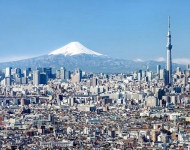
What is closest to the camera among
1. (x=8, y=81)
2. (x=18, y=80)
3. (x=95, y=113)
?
(x=95, y=113)

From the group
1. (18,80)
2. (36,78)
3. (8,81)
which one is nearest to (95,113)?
(36,78)

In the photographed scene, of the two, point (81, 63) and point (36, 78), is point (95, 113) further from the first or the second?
point (81, 63)

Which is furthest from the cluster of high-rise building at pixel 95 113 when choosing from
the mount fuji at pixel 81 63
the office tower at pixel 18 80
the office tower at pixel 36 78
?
the mount fuji at pixel 81 63

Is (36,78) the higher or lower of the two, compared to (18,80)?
higher

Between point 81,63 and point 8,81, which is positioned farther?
point 81,63

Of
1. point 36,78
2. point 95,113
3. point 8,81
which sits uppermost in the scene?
point 36,78

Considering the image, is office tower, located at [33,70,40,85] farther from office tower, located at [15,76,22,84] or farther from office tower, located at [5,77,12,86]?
office tower, located at [5,77,12,86]

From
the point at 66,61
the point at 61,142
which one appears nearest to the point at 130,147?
the point at 61,142

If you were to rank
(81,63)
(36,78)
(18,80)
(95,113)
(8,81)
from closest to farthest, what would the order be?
(95,113) < (36,78) < (8,81) < (18,80) < (81,63)
